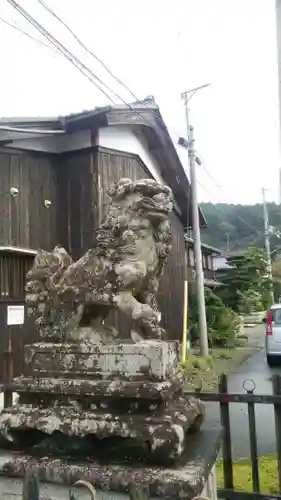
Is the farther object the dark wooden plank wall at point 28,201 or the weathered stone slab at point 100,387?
the dark wooden plank wall at point 28,201

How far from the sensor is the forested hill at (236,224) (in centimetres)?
4466

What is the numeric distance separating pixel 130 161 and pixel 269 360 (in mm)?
6683

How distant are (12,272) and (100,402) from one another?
5561mm

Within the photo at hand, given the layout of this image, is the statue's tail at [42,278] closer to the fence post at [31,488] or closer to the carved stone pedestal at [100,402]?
the carved stone pedestal at [100,402]

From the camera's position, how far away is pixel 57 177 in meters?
8.24

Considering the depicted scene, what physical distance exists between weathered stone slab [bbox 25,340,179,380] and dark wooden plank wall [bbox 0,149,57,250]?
5193mm

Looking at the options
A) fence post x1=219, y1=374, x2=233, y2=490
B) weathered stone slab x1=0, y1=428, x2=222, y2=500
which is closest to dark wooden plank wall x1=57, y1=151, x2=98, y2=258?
fence post x1=219, y1=374, x2=233, y2=490

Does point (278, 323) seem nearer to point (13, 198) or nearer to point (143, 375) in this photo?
point (13, 198)

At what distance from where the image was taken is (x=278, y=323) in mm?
12070

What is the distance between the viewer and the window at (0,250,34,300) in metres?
7.26

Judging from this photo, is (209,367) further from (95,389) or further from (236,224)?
(236,224)

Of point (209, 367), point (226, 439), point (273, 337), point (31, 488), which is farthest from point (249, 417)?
point (273, 337)

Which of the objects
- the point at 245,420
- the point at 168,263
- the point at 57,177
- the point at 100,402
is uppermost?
the point at 57,177

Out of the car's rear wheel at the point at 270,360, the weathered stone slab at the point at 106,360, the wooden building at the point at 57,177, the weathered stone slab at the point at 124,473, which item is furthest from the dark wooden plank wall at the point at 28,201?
the car's rear wheel at the point at 270,360
